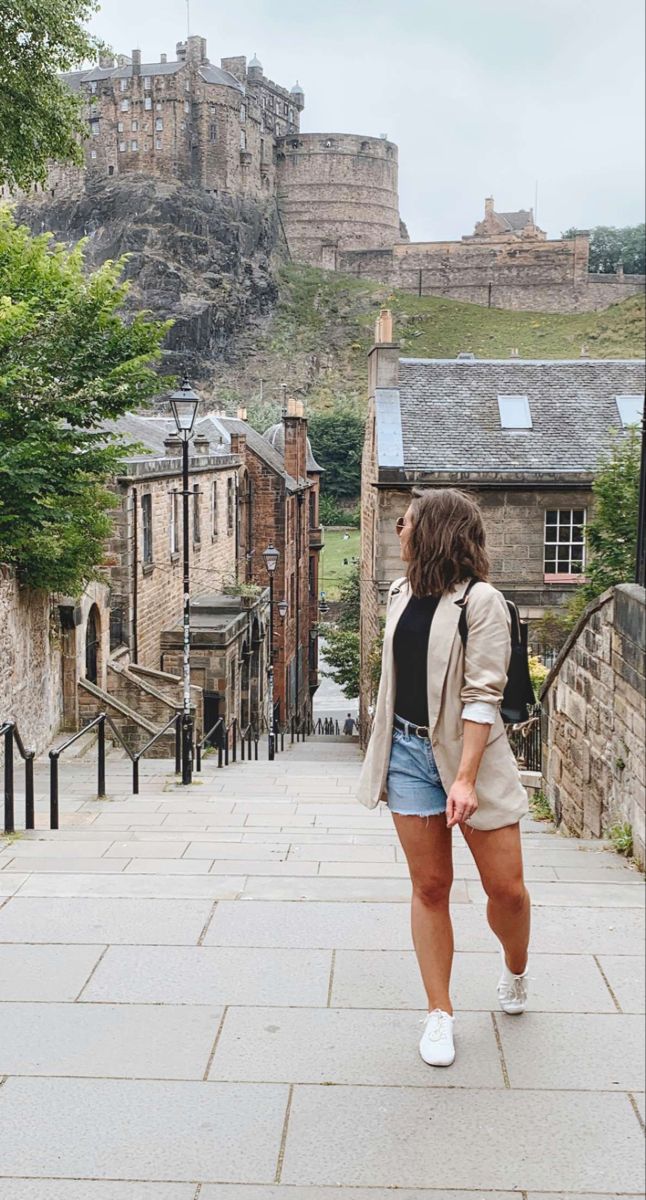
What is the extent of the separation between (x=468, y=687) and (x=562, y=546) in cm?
1806

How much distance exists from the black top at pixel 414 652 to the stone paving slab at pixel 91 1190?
4.67 feet

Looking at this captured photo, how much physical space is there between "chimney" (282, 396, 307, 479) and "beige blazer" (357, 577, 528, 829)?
3468cm

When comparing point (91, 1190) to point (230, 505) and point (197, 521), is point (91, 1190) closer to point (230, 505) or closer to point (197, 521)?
point (197, 521)

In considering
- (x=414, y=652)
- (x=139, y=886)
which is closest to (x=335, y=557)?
(x=139, y=886)

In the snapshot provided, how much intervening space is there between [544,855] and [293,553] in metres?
31.0

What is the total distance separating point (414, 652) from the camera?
3441 mm

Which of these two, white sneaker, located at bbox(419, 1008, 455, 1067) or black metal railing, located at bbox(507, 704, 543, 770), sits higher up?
white sneaker, located at bbox(419, 1008, 455, 1067)

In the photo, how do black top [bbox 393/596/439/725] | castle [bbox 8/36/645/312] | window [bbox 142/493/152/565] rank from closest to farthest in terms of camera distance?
black top [bbox 393/596/439/725], window [bbox 142/493/152/565], castle [bbox 8/36/645/312]

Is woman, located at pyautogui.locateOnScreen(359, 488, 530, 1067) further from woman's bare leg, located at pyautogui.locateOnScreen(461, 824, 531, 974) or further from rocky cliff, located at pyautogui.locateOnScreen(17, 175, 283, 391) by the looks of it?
rocky cliff, located at pyautogui.locateOnScreen(17, 175, 283, 391)

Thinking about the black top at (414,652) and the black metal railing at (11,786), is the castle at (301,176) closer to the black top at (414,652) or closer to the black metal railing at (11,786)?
the black metal railing at (11,786)

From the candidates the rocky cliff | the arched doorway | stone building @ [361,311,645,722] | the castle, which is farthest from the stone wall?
the castle

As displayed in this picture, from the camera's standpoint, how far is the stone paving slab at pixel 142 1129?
9.76 feet

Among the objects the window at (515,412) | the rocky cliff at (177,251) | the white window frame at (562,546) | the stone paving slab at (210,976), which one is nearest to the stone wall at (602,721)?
the stone paving slab at (210,976)

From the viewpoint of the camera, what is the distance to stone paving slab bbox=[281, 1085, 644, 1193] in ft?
9.61
